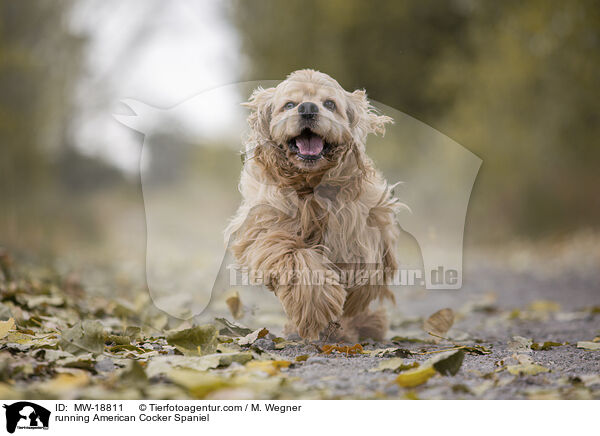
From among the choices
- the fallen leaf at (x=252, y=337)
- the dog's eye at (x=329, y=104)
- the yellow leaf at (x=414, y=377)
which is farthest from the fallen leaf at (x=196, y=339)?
the dog's eye at (x=329, y=104)

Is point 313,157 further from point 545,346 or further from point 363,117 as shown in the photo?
point 545,346

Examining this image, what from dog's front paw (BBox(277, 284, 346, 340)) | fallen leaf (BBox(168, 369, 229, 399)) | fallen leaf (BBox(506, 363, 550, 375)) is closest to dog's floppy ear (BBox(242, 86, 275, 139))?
dog's front paw (BBox(277, 284, 346, 340))

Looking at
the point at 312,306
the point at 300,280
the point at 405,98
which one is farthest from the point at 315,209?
the point at 405,98

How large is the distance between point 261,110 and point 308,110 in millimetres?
496

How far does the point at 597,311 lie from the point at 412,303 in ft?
7.05

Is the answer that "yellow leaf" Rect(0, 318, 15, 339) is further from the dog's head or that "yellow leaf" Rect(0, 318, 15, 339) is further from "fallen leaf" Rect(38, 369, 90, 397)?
the dog's head

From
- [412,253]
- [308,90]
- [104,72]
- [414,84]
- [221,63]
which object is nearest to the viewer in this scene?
[308,90]

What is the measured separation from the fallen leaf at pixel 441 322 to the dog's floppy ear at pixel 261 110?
1.74m

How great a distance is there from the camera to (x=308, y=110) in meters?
3.35

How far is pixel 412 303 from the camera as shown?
7.20 meters

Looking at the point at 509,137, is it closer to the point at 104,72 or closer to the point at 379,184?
the point at 104,72
